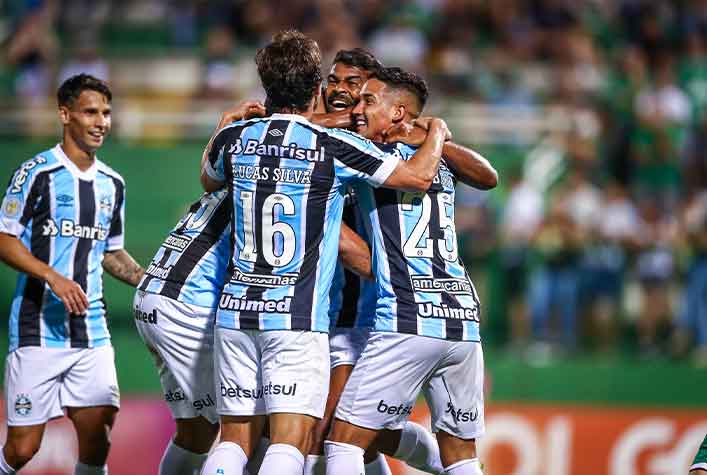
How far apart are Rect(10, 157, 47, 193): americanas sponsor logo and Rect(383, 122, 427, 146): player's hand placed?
7.22 ft

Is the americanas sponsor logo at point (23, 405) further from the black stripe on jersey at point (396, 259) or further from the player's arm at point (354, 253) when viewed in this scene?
the black stripe on jersey at point (396, 259)

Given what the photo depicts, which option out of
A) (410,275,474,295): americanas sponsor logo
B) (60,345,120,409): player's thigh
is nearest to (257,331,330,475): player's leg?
(410,275,474,295): americanas sponsor logo

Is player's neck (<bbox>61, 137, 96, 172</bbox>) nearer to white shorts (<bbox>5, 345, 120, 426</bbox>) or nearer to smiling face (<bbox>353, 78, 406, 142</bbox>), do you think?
white shorts (<bbox>5, 345, 120, 426</bbox>)

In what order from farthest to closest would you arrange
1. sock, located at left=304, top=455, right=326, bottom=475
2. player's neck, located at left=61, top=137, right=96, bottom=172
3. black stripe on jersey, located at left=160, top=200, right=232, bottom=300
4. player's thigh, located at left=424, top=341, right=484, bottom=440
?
1. player's neck, located at left=61, top=137, right=96, bottom=172
2. sock, located at left=304, top=455, right=326, bottom=475
3. black stripe on jersey, located at left=160, top=200, right=232, bottom=300
4. player's thigh, located at left=424, top=341, right=484, bottom=440

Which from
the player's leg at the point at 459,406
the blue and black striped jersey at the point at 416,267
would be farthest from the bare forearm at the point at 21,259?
the player's leg at the point at 459,406

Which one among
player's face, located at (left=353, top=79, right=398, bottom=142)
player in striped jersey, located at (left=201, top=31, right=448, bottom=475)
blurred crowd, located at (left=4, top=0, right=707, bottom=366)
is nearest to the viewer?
player in striped jersey, located at (left=201, top=31, right=448, bottom=475)

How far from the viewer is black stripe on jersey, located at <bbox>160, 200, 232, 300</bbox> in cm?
648

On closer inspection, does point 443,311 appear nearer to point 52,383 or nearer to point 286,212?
point 286,212

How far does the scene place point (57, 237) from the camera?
276 inches

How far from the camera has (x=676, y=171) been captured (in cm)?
1373

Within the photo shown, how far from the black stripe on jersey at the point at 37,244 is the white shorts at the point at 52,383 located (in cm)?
9

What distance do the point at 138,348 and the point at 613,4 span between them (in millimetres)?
8826

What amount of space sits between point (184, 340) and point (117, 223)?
129cm

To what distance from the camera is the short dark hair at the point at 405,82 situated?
639cm
